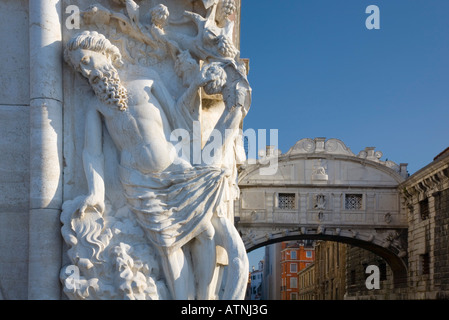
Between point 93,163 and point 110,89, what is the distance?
0.53 meters

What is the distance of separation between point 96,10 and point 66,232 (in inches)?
64.0

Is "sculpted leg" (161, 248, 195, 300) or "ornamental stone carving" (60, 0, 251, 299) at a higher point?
"ornamental stone carving" (60, 0, 251, 299)

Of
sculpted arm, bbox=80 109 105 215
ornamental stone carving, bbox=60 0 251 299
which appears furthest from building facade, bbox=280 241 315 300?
sculpted arm, bbox=80 109 105 215

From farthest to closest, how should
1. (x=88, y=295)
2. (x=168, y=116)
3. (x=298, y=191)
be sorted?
(x=298, y=191)
(x=168, y=116)
(x=88, y=295)

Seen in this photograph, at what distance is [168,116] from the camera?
13.6 feet

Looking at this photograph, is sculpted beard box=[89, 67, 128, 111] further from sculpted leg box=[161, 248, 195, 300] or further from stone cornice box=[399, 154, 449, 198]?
stone cornice box=[399, 154, 449, 198]

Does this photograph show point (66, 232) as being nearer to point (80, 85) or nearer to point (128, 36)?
point (80, 85)

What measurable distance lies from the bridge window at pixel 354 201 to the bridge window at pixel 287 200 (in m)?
2.73

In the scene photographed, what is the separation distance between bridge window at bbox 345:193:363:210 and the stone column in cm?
2627

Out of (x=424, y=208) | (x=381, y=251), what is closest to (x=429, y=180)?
(x=424, y=208)

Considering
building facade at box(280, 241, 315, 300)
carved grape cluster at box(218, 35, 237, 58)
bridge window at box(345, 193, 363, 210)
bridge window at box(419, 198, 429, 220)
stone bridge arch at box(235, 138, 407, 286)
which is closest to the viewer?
carved grape cluster at box(218, 35, 237, 58)

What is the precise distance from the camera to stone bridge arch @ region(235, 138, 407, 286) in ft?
92.5

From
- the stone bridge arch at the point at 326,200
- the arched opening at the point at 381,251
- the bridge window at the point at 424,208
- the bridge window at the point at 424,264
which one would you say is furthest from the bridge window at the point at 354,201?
the bridge window at the point at 424,264

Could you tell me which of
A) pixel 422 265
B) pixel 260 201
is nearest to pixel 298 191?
pixel 260 201
